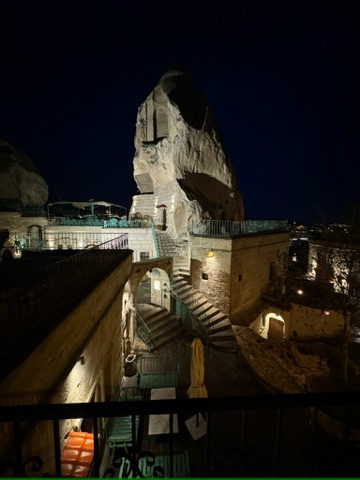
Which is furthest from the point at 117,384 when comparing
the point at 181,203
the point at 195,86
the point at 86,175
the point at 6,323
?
the point at 86,175

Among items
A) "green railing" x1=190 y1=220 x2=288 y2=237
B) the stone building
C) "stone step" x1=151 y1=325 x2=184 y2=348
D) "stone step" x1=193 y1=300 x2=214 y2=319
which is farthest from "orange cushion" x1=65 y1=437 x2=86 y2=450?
"green railing" x1=190 y1=220 x2=288 y2=237

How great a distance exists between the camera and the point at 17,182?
30500mm

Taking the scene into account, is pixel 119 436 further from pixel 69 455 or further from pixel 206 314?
pixel 206 314

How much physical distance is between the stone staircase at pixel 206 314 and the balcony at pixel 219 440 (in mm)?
4136

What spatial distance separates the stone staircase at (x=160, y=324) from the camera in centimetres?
1345

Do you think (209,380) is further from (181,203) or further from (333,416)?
(181,203)

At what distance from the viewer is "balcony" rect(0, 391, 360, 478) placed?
1.84 m

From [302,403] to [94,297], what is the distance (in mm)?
5718

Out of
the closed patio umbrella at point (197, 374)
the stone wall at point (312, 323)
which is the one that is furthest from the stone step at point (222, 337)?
the stone wall at point (312, 323)

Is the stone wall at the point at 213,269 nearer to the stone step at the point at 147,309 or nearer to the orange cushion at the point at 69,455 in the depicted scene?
the stone step at the point at 147,309

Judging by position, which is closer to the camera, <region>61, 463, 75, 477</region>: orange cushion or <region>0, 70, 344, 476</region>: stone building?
<region>0, 70, 344, 476</region>: stone building

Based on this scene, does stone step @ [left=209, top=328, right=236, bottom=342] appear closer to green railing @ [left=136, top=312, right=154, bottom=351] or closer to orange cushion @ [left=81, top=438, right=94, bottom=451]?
green railing @ [left=136, top=312, right=154, bottom=351]

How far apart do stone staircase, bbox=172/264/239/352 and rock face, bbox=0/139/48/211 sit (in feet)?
74.2

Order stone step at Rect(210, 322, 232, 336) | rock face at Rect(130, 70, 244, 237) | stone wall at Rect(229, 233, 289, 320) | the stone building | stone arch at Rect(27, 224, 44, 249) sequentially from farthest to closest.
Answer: stone arch at Rect(27, 224, 44, 249)
rock face at Rect(130, 70, 244, 237)
stone wall at Rect(229, 233, 289, 320)
stone step at Rect(210, 322, 232, 336)
the stone building
